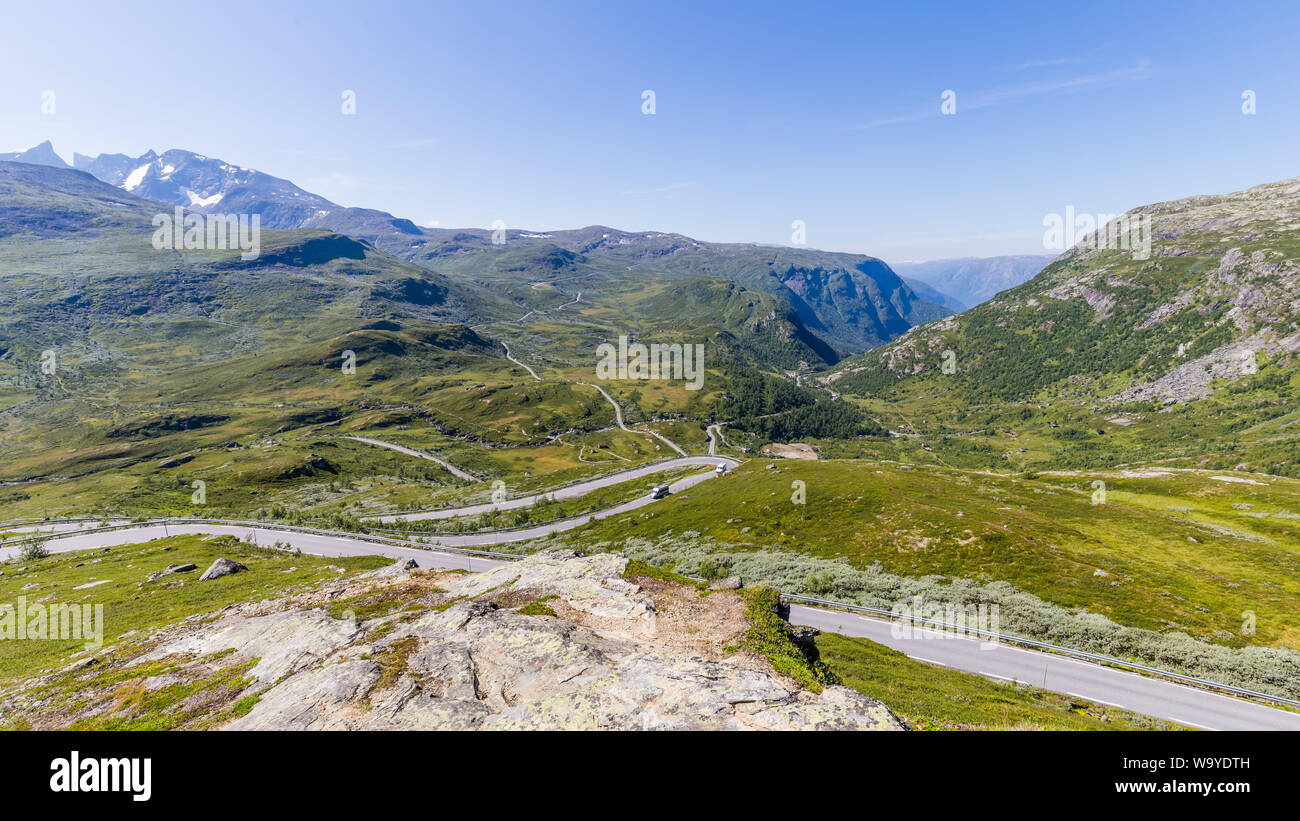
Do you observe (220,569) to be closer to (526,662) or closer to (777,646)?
(526,662)

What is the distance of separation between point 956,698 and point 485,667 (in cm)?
2524

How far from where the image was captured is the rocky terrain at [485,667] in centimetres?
1445

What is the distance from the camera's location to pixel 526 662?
18422mm

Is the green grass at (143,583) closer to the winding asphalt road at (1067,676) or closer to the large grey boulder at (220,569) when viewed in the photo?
the large grey boulder at (220,569)

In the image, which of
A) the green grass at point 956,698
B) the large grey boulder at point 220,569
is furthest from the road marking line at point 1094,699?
the large grey boulder at point 220,569

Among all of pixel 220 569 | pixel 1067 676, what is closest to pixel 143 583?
pixel 220 569

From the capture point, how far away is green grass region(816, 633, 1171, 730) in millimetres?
21109

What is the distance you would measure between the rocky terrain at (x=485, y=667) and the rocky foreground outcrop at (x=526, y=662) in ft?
0.23

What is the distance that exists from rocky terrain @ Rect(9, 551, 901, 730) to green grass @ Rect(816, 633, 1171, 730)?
6913 mm

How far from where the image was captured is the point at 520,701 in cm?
1620
